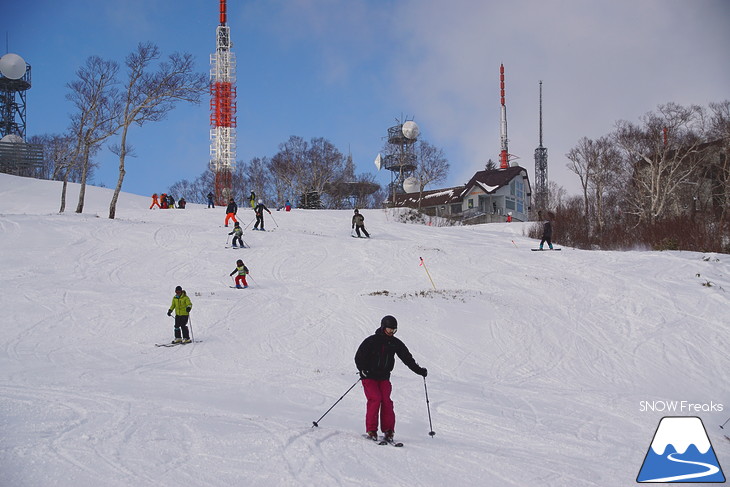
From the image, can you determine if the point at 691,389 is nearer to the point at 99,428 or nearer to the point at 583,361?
the point at 583,361

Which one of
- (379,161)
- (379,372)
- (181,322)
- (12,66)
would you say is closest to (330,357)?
(181,322)

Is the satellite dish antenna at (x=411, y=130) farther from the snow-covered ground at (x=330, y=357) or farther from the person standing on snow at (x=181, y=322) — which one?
the person standing on snow at (x=181, y=322)

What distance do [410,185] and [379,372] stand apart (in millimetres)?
55150

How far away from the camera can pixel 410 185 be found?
61.2 m

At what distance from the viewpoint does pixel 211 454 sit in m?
6.01

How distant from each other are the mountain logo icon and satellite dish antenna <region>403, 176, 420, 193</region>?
177ft

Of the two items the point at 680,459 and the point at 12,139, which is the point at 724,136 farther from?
the point at 12,139

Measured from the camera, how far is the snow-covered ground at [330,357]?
6145mm

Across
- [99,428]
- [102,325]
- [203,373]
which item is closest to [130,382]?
[203,373]

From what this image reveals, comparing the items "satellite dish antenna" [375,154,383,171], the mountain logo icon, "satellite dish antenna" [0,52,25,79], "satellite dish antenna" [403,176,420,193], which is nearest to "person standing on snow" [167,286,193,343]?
the mountain logo icon

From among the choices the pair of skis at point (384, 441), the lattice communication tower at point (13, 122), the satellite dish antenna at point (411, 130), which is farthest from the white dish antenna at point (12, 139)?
the pair of skis at point (384, 441)

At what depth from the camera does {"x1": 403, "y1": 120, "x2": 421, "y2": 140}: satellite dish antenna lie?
62000 mm

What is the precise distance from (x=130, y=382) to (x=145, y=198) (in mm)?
44715

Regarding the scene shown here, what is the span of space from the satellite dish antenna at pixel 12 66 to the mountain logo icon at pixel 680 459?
70239 mm
